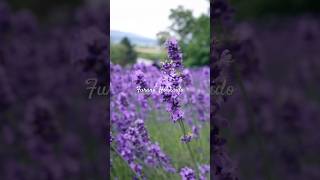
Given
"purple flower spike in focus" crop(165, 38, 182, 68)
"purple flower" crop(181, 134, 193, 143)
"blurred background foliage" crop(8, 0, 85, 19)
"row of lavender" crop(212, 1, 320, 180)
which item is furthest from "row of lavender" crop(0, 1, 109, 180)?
"blurred background foliage" crop(8, 0, 85, 19)

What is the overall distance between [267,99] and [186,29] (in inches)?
45.9

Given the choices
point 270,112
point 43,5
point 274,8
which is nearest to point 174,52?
point 270,112

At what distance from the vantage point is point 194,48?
164 centimetres

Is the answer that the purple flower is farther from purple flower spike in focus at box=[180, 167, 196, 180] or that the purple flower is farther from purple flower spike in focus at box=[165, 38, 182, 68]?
purple flower spike in focus at box=[165, 38, 182, 68]

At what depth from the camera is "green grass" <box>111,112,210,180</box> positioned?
1585 mm

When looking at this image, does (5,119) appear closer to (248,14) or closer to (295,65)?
(295,65)

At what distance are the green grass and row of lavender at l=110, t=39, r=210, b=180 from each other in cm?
1

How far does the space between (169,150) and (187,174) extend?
0.29 feet

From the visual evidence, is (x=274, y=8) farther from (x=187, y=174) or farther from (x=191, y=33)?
(x=187, y=174)

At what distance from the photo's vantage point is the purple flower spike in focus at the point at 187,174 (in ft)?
5.11

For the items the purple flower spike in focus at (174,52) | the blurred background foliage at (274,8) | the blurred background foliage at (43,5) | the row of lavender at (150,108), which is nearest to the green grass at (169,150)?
the row of lavender at (150,108)

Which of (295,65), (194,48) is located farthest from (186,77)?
(295,65)

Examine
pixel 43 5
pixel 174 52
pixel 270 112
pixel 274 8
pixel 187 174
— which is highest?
pixel 274 8

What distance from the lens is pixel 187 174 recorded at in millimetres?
1562
